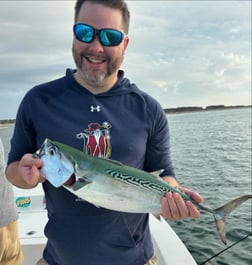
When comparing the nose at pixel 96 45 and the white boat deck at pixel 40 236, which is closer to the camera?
the nose at pixel 96 45

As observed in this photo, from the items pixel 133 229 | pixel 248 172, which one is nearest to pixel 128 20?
pixel 133 229

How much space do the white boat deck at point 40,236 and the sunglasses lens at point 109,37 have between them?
2.19 metres

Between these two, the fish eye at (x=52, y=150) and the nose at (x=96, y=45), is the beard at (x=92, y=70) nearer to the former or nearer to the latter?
the nose at (x=96, y=45)

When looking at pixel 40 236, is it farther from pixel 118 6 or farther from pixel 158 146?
pixel 118 6

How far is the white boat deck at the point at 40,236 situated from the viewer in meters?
3.45

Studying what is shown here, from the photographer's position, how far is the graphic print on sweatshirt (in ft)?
6.63

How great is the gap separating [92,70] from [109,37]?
215 millimetres

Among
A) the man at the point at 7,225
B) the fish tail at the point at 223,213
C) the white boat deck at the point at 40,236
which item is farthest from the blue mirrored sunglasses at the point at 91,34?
the white boat deck at the point at 40,236

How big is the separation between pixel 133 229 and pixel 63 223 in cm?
41

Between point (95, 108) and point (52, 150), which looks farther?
point (95, 108)

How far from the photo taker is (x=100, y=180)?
1.78 m

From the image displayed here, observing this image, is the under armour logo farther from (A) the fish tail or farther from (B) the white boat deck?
(B) the white boat deck

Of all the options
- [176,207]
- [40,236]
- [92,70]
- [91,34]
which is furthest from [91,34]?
[40,236]

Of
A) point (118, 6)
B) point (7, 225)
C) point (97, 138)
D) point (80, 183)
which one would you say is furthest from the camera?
point (7, 225)
